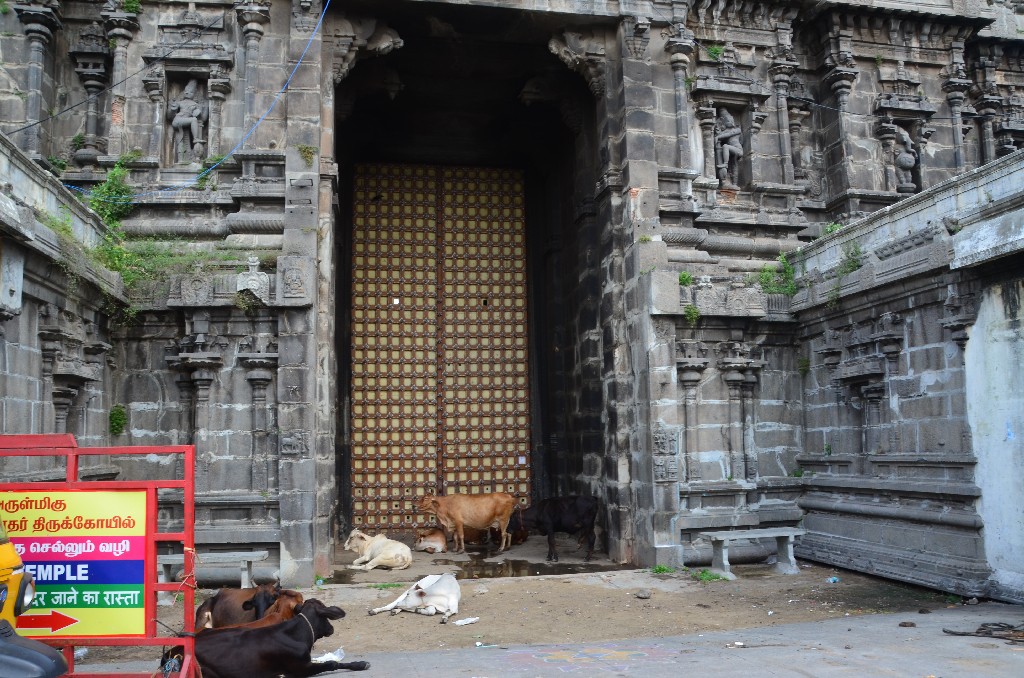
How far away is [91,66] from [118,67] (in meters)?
0.52

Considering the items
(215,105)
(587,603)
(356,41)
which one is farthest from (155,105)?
(587,603)

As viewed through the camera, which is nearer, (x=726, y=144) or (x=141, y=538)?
(x=141, y=538)

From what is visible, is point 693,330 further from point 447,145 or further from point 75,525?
point 75,525

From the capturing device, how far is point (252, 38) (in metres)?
11.3

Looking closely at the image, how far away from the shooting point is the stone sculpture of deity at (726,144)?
13234 millimetres

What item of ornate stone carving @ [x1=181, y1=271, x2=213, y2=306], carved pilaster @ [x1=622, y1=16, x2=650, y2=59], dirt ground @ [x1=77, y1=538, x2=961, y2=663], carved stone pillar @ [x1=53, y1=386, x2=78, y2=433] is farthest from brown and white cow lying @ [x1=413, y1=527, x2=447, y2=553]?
carved pilaster @ [x1=622, y1=16, x2=650, y2=59]

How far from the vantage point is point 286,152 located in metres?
11.1

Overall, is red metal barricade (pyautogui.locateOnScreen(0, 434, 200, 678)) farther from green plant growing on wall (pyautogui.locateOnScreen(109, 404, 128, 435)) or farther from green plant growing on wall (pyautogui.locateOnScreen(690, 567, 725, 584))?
green plant growing on wall (pyautogui.locateOnScreen(690, 567, 725, 584))

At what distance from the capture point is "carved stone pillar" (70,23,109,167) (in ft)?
38.1

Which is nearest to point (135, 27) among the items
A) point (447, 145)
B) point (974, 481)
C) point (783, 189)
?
point (447, 145)

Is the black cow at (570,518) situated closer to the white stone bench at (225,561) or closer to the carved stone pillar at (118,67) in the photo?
the white stone bench at (225,561)

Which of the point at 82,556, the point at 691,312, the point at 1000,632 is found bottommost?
the point at 1000,632

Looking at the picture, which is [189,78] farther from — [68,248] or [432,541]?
[432,541]

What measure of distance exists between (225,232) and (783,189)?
8639mm
